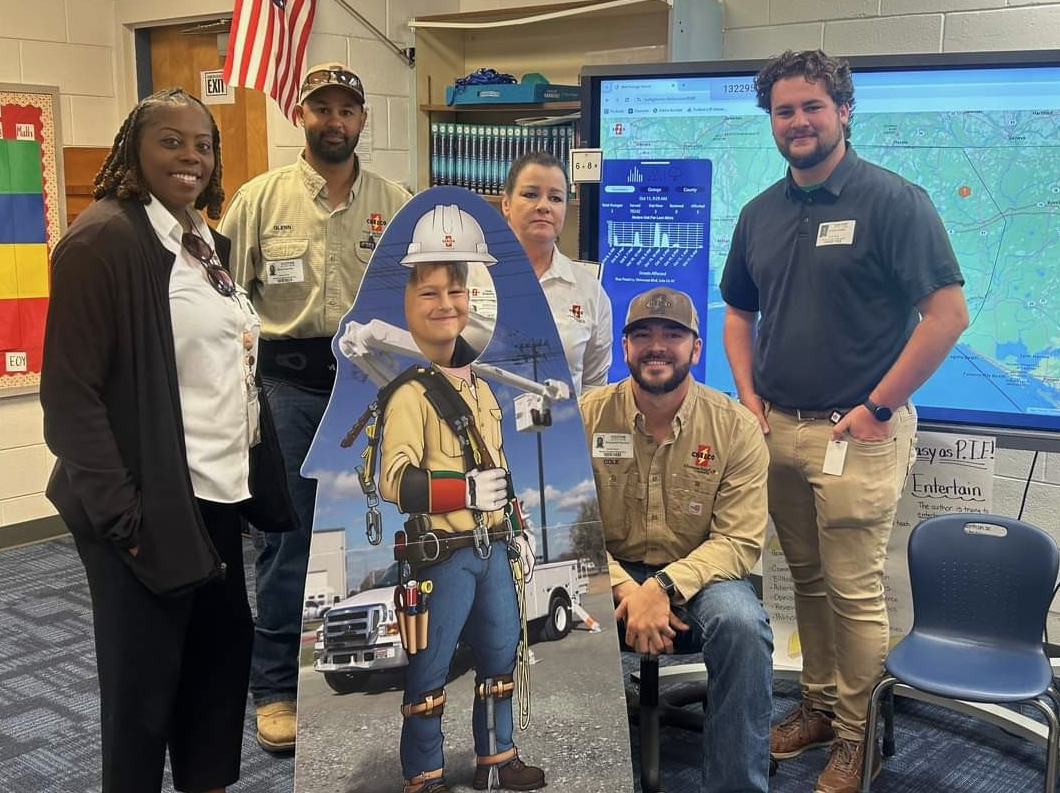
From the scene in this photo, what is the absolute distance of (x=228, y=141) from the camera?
4246 millimetres

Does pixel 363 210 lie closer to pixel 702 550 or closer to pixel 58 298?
pixel 58 298

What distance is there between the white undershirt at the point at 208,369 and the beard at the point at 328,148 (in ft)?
1.96

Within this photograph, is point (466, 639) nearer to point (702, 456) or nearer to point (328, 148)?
point (702, 456)

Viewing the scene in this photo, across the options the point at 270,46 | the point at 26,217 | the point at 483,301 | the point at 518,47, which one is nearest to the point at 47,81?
the point at 26,217

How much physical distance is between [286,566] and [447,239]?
1.08 meters

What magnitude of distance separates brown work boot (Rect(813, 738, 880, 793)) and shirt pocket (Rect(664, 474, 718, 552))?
0.62m

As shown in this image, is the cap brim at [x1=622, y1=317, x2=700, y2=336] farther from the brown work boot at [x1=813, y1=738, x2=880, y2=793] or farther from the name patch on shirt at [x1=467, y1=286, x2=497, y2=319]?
the brown work boot at [x1=813, y1=738, x2=880, y2=793]

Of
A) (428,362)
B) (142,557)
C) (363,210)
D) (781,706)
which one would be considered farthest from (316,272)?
(781,706)

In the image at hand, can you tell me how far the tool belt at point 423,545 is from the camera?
1.88 metres

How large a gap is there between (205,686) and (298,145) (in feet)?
8.31

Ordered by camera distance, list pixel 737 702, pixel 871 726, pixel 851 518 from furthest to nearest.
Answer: pixel 851 518 < pixel 871 726 < pixel 737 702

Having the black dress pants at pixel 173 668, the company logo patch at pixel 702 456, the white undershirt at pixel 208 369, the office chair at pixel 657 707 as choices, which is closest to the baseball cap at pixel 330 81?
the white undershirt at pixel 208 369

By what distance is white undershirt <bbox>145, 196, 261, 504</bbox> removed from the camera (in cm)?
185

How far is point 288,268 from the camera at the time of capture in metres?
2.49
